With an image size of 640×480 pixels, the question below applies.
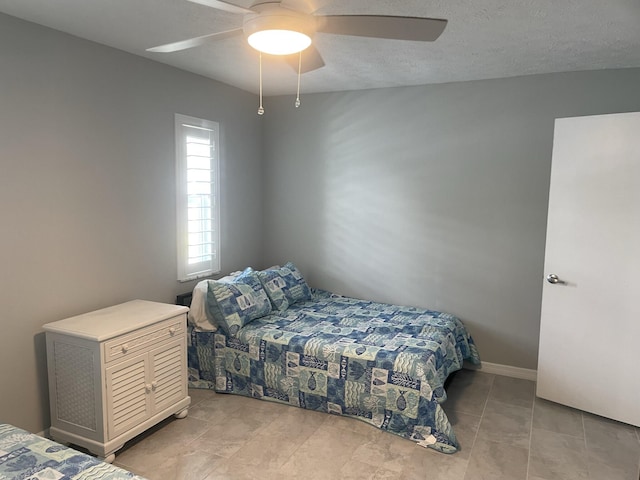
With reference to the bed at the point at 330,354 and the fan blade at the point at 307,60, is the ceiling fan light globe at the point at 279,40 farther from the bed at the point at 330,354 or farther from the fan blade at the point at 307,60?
the bed at the point at 330,354

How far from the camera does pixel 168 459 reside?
2535 mm

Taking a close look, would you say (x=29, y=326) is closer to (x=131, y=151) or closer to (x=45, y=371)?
(x=45, y=371)

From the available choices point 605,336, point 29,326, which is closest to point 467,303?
point 605,336

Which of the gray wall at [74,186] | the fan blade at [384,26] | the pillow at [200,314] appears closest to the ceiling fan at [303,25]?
the fan blade at [384,26]

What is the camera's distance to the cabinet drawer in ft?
8.00

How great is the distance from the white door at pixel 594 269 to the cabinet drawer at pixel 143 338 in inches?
100

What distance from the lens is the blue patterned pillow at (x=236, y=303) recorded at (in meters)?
3.30

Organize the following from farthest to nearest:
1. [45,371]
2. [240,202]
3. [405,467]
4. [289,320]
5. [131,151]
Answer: [240,202] < [289,320] < [131,151] < [45,371] < [405,467]

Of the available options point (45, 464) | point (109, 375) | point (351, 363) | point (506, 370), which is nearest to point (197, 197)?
point (109, 375)

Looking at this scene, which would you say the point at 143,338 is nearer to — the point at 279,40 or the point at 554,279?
the point at 279,40

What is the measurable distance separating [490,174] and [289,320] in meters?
2.00

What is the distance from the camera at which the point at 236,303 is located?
3.38 m

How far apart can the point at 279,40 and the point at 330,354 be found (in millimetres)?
1983

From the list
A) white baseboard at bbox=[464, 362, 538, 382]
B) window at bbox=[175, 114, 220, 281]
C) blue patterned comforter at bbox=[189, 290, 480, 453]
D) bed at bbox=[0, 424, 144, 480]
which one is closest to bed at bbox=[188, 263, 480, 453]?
blue patterned comforter at bbox=[189, 290, 480, 453]
